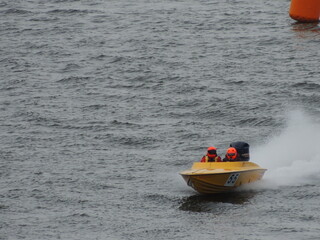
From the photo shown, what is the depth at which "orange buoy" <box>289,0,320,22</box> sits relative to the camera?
4234 centimetres

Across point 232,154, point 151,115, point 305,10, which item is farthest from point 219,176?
point 305,10

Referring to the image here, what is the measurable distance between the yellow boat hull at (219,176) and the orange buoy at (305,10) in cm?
1795

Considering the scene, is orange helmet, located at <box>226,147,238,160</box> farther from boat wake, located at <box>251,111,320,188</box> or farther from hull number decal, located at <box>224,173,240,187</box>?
boat wake, located at <box>251,111,320,188</box>

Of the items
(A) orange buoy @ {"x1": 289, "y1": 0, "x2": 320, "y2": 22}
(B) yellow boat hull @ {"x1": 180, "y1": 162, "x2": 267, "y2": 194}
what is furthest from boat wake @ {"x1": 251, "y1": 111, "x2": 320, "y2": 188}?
(A) orange buoy @ {"x1": 289, "y1": 0, "x2": 320, "y2": 22}

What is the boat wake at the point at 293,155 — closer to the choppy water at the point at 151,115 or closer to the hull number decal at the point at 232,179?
the choppy water at the point at 151,115

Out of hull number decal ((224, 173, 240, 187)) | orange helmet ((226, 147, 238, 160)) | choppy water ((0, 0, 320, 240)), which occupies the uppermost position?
orange helmet ((226, 147, 238, 160))

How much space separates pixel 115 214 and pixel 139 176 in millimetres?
4143

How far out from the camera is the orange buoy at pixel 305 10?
1667 inches

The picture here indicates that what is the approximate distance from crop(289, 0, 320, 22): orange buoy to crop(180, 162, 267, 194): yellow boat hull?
18.0 metres

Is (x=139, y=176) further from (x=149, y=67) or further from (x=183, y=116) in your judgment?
(x=149, y=67)

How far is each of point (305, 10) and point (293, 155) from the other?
1507 centimetres

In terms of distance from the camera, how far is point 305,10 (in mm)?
43219

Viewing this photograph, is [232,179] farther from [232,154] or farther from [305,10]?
[305,10]

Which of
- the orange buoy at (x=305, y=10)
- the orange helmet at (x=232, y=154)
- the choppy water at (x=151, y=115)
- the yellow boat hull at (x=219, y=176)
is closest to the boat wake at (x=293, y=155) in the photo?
the choppy water at (x=151, y=115)
